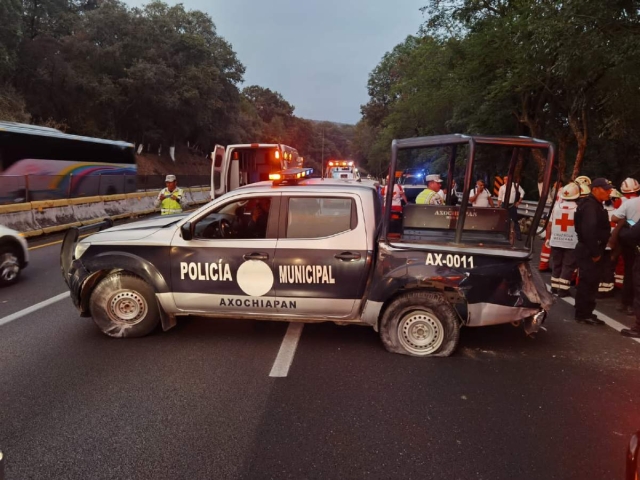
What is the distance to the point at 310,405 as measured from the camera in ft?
11.8

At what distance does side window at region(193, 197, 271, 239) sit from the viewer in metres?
4.82

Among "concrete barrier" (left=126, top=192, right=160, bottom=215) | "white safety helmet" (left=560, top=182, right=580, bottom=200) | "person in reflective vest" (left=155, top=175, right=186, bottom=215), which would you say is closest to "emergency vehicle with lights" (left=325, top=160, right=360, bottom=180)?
"concrete barrier" (left=126, top=192, right=160, bottom=215)

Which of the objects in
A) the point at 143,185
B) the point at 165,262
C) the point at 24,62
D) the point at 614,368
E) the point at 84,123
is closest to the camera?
the point at 614,368

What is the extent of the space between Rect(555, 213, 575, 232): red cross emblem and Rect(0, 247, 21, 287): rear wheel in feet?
27.8

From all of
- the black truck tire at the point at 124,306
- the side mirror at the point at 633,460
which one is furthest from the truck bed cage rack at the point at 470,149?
the side mirror at the point at 633,460

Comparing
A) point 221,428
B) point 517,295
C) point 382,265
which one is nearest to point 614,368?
point 517,295

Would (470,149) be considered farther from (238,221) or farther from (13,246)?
(13,246)

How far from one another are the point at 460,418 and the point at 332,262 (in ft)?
5.93

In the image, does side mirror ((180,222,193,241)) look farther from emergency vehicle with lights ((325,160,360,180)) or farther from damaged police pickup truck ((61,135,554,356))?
emergency vehicle with lights ((325,160,360,180))

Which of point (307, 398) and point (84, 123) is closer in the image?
point (307, 398)

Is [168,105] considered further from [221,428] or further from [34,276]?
[221,428]

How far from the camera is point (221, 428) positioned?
10.7ft

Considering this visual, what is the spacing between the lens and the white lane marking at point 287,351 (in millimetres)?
4191

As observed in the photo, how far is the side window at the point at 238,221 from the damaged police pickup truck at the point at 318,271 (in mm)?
20
